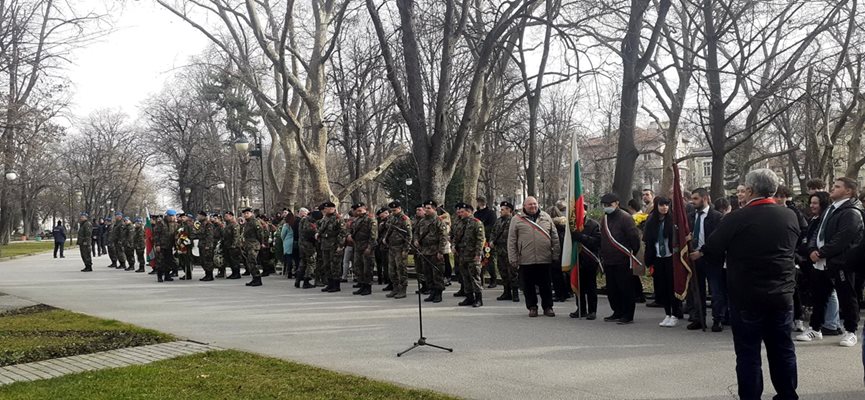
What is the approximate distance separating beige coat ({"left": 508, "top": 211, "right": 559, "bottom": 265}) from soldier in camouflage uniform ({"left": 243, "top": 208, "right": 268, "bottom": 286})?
8093mm

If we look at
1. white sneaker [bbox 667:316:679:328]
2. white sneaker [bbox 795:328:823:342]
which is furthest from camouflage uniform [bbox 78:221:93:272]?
white sneaker [bbox 795:328:823:342]

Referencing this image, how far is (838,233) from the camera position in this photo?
7.72 meters

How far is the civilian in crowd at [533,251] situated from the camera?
1087 cm

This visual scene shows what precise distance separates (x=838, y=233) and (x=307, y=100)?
1923cm

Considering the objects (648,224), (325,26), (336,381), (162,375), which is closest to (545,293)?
(648,224)

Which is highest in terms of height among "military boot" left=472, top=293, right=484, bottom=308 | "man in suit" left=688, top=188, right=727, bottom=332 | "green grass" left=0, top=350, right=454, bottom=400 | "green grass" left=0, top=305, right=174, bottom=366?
"man in suit" left=688, top=188, right=727, bottom=332

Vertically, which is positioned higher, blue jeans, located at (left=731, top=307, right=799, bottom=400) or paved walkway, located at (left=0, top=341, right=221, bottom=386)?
blue jeans, located at (left=731, top=307, right=799, bottom=400)

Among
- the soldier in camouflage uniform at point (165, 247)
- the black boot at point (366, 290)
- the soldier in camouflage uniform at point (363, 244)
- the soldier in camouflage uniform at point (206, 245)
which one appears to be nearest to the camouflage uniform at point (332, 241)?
the soldier in camouflage uniform at point (363, 244)

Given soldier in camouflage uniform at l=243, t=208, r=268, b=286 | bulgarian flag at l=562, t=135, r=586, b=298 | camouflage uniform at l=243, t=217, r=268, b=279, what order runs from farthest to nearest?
camouflage uniform at l=243, t=217, r=268, b=279 < soldier in camouflage uniform at l=243, t=208, r=268, b=286 < bulgarian flag at l=562, t=135, r=586, b=298

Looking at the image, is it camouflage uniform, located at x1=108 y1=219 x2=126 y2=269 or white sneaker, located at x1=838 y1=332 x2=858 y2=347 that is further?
camouflage uniform, located at x1=108 y1=219 x2=126 y2=269

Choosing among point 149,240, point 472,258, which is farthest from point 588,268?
point 149,240

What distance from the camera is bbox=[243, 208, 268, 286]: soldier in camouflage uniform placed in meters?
17.0

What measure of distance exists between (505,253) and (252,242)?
7234mm

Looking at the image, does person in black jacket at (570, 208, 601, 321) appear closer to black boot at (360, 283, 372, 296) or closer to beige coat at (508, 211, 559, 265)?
beige coat at (508, 211, 559, 265)
